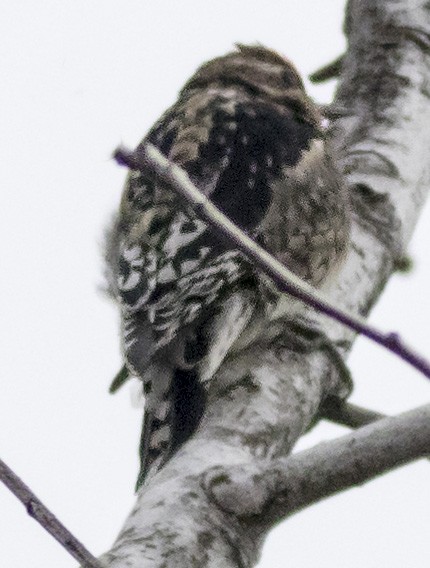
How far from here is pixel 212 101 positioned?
3.51 meters

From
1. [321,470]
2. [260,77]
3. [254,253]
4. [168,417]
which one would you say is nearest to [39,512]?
[254,253]

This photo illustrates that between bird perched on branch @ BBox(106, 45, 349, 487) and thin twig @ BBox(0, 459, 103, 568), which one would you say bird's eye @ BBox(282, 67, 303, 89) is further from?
thin twig @ BBox(0, 459, 103, 568)

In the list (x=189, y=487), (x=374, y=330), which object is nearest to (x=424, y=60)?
(x=189, y=487)

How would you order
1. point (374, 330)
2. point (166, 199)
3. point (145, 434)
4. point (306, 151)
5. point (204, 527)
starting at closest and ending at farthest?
point (374, 330)
point (204, 527)
point (145, 434)
point (166, 199)
point (306, 151)

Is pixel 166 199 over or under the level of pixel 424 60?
over

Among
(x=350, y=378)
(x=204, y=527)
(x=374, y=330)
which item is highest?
(x=374, y=330)

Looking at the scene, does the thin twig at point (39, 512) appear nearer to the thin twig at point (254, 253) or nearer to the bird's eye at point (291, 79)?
the thin twig at point (254, 253)

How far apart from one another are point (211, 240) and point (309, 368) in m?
0.42

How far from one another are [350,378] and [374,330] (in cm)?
167

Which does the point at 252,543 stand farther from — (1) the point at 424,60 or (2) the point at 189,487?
(1) the point at 424,60

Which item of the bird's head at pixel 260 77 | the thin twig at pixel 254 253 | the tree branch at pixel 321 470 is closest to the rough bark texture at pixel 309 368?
the tree branch at pixel 321 470

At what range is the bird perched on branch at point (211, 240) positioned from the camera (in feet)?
8.36

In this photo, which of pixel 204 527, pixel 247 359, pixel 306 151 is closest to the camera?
pixel 204 527

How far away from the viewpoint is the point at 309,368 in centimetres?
271
